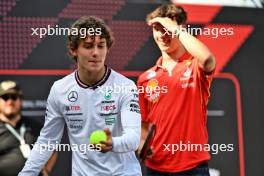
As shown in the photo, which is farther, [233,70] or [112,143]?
[233,70]

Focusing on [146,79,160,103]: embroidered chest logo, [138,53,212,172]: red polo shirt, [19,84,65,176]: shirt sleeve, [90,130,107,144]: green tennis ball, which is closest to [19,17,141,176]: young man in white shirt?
[19,84,65,176]: shirt sleeve

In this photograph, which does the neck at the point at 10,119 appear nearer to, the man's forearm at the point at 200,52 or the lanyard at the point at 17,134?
the lanyard at the point at 17,134

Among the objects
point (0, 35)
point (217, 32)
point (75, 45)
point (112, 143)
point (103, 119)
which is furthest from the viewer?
point (217, 32)

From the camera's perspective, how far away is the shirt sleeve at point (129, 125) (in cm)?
289

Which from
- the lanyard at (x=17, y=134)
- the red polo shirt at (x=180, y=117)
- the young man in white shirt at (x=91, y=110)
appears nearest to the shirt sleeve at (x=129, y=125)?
the young man in white shirt at (x=91, y=110)

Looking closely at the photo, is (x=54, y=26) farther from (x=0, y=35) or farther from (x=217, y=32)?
(x=217, y=32)

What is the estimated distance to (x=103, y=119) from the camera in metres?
3.26

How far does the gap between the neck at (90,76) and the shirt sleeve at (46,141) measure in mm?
173

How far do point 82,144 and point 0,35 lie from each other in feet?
6.04

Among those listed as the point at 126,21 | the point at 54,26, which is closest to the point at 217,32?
the point at 126,21

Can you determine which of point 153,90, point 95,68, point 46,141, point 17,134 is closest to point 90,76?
point 95,68

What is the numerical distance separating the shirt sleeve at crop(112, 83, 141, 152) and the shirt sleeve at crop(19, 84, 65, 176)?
39cm

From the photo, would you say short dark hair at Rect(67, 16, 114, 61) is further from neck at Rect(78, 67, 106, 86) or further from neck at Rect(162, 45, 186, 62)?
neck at Rect(162, 45, 186, 62)

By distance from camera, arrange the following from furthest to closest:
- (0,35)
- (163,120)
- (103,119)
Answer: (0,35), (163,120), (103,119)
